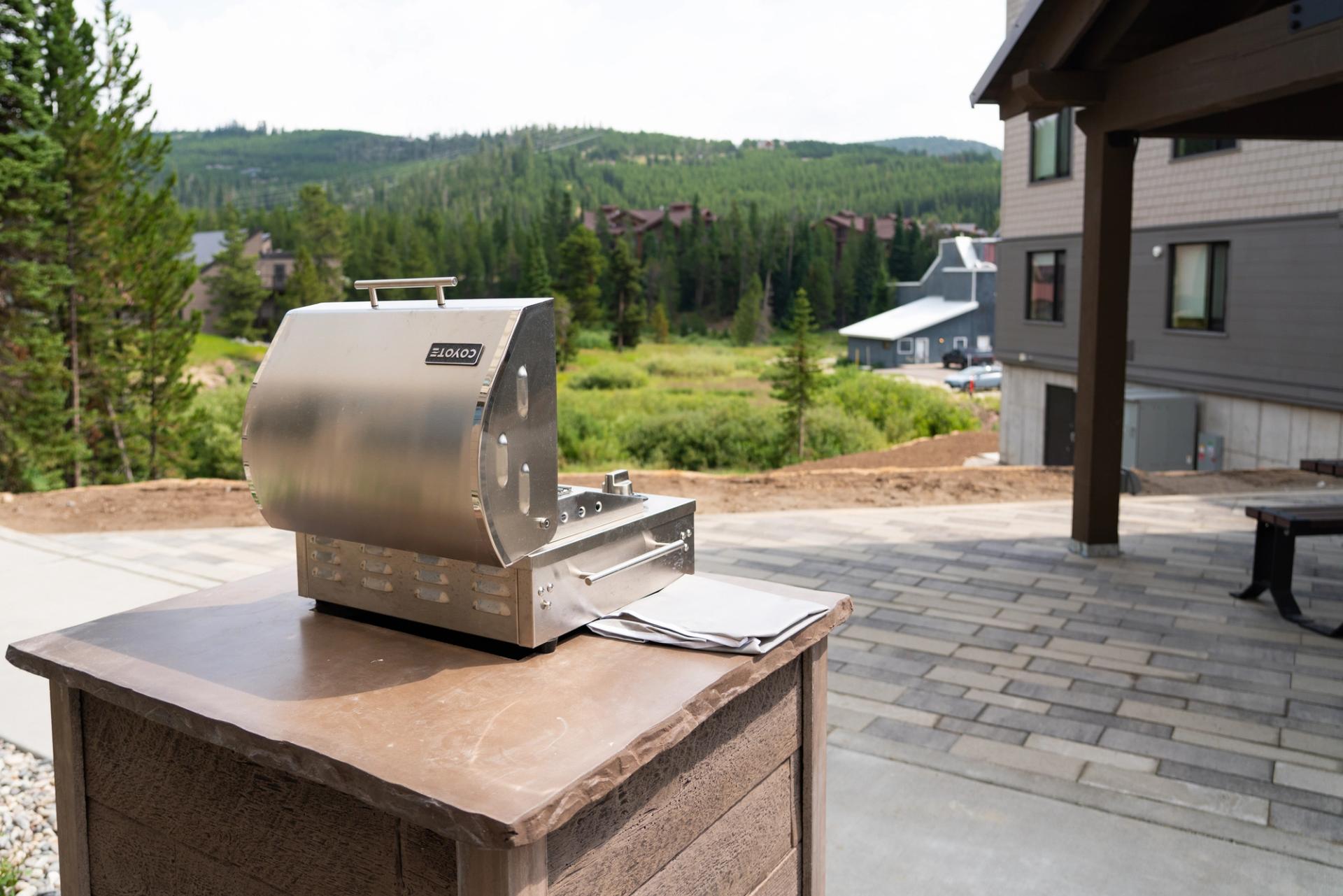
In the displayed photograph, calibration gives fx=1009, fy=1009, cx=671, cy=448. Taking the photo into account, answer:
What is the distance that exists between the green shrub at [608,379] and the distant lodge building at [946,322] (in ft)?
39.8

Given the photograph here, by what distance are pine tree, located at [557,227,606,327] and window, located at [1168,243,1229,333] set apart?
39.7m

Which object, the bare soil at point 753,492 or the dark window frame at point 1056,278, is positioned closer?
the bare soil at point 753,492


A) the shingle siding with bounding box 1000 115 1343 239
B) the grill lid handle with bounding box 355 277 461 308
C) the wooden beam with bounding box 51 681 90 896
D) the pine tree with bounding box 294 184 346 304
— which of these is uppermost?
the pine tree with bounding box 294 184 346 304

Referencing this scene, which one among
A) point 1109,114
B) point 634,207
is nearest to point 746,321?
point 634,207

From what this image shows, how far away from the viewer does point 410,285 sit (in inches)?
66.1

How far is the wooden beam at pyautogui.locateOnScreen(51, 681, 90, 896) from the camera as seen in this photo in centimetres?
198

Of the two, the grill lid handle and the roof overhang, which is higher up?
the roof overhang

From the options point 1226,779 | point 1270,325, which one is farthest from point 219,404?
point 1226,779

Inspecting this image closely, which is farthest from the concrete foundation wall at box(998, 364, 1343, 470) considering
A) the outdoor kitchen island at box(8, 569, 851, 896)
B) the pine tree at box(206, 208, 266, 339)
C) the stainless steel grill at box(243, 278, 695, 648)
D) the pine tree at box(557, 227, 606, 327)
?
the pine tree at box(206, 208, 266, 339)

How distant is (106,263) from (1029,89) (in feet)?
50.5

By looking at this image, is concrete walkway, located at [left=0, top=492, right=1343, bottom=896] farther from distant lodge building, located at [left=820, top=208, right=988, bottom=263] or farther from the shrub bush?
distant lodge building, located at [left=820, top=208, right=988, bottom=263]

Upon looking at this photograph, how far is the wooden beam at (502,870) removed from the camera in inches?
51.5

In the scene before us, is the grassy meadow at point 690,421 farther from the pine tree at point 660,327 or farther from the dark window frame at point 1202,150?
the pine tree at point 660,327

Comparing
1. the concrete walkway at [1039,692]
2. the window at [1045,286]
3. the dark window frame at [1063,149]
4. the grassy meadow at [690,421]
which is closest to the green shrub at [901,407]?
the grassy meadow at [690,421]
